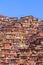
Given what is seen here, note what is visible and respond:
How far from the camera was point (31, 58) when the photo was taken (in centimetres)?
2628

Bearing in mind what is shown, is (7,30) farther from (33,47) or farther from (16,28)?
(33,47)

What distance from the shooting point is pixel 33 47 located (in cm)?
2761

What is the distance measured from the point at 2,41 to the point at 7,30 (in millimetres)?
4256

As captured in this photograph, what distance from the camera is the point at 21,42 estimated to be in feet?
101

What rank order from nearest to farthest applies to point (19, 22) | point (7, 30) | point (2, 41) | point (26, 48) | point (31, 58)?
1. point (31, 58)
2. point (26, 48)
3. point (2, 41)
4. point (7, 30)
5. point (19, 22)

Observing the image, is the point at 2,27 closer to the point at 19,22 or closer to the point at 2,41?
the point at 19,22

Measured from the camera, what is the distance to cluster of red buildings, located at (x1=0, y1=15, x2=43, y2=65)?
86.9ft

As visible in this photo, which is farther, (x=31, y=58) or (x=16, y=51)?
(x=16, y=51)

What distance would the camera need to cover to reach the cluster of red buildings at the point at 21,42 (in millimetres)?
26500

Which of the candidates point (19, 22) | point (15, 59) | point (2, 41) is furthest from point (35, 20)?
point (15, 59)

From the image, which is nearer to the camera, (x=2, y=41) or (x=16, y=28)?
(x=2, y=41)

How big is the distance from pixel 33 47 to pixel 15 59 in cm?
149

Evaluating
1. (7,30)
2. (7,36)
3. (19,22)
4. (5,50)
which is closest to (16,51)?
(5,50)

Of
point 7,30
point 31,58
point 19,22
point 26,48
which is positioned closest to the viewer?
point 31,58
